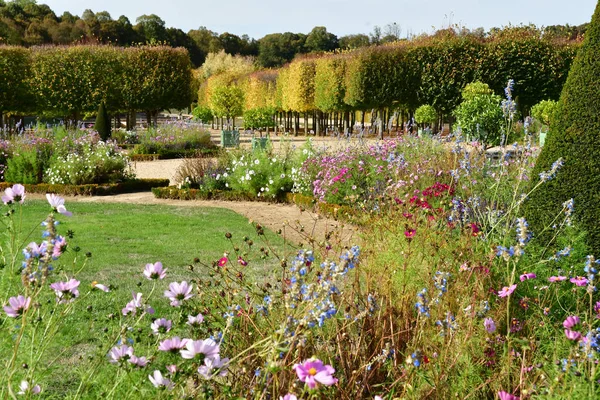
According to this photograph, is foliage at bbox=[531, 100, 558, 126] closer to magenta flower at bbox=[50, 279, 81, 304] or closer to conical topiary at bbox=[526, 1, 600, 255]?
conical topiary at bbox=[526, 1, 600, 255]

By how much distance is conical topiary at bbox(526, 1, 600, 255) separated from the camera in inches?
175

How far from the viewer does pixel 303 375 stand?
4.27 feet

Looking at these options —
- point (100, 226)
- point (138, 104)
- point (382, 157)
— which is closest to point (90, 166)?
point (100, 226)

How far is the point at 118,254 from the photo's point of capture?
6746 mm

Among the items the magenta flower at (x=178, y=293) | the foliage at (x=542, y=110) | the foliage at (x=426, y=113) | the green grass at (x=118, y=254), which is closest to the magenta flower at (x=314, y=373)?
the magenta flower at (x=178, y=293)

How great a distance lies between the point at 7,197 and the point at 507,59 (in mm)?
26387

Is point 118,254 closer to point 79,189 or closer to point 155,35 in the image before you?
point 79,189

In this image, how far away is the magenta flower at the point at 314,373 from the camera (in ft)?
4.15

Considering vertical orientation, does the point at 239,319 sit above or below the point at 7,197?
below

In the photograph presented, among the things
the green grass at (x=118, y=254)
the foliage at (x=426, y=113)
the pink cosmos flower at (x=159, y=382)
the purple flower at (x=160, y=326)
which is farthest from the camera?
the foliage at (x=426, y=113)

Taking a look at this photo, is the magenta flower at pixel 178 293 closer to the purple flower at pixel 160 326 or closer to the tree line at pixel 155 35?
the purple flower at pixel 160 326

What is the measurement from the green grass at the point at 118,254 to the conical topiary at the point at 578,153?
2.18 metres

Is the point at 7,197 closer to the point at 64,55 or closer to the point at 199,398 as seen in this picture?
the point at 199,398

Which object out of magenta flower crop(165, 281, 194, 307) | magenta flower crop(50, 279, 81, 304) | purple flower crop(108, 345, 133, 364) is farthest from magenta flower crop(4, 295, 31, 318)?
magenta flower crop(165, 281, 194, 307)
